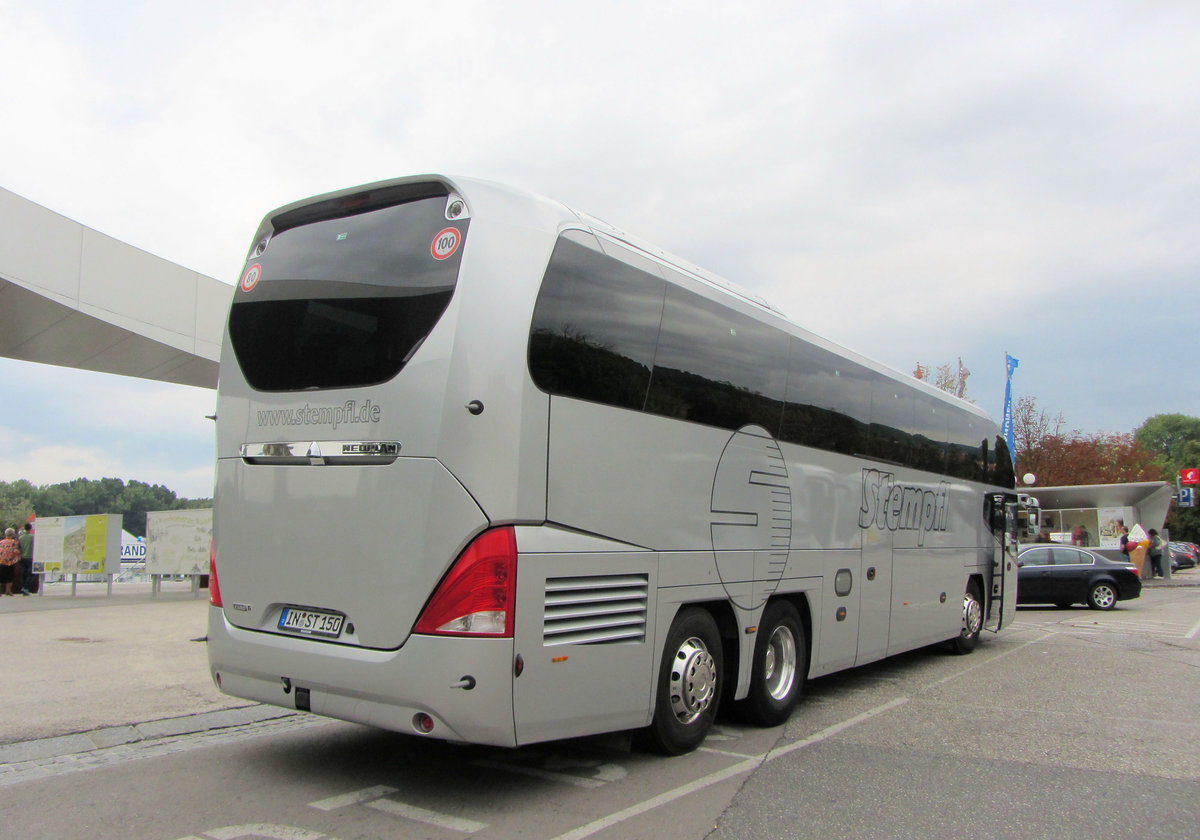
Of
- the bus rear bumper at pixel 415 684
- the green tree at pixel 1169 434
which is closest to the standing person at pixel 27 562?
the bus rear bumper at pixel 415 684

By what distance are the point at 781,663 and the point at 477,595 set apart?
390 centimetres

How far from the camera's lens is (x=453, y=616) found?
4828mm

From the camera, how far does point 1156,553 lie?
33.7 m

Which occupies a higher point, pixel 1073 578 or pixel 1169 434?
pixel 1169 434

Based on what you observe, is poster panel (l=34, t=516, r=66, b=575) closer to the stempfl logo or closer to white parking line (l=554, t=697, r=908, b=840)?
the stempfl logo

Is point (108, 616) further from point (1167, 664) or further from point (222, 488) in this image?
point (1167, 664)

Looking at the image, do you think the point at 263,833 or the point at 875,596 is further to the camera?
the point at 875,596

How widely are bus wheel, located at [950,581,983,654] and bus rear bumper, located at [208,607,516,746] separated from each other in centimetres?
944

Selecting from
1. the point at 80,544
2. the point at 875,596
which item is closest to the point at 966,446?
the point at 875,596

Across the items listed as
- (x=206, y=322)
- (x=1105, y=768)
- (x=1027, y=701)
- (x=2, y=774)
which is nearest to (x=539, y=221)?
(x=2, y=774)

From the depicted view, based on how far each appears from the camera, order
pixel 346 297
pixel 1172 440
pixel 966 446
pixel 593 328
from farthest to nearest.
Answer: pixel 1172 440
pixel 966 446
pixel 593 328
pixel 346 297

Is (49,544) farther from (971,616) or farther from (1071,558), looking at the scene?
(1071,558)

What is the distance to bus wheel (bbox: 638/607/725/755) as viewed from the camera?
612cm

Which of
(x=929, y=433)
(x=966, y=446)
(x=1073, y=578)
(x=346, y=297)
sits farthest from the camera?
(x=1073, y=578)
